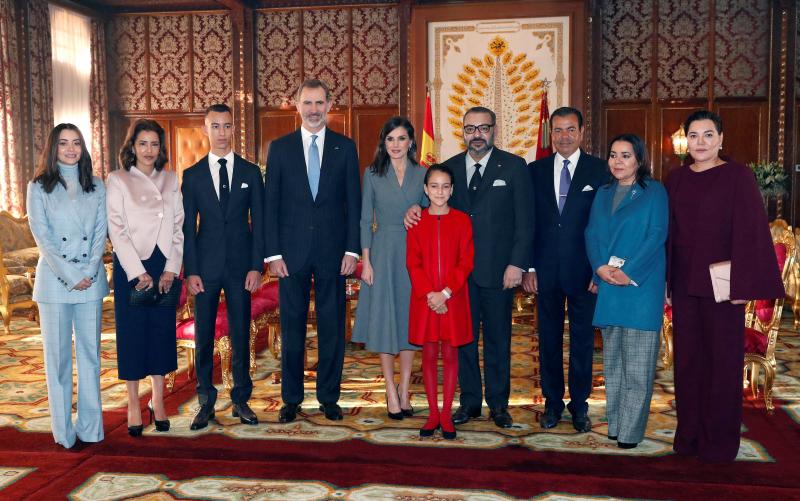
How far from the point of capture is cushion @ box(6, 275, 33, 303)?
7090 mm

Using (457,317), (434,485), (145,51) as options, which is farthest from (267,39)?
(434,485)

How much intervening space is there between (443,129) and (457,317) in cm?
673

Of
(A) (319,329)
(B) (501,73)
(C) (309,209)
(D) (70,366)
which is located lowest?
(D) (70,366)

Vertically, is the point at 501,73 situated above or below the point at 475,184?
above

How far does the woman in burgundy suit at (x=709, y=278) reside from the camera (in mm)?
3121

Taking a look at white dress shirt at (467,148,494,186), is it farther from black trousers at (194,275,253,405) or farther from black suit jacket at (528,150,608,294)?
black trousers at (194,275,253,405)

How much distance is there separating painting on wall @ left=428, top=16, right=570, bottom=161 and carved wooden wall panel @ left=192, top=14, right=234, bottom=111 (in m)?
3.02

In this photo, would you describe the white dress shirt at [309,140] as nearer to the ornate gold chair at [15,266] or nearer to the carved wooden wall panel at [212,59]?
the ornate gold chair at [15,266]

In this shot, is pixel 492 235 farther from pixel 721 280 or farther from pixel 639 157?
pixel 721 280

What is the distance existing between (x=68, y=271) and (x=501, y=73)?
7.49 m

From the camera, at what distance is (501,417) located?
3.79m

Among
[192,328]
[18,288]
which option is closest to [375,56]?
[18,288]

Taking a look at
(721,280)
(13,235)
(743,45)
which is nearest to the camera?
(721,280)

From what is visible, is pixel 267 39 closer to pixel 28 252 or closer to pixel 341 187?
pixel 28 252
